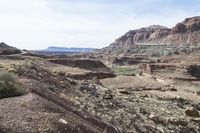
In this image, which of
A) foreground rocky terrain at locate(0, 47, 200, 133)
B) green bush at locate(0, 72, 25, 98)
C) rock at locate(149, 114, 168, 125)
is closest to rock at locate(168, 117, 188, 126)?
foreground rocky terrain at locate(0, 47, 200, 133)

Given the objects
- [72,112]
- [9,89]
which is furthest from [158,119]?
[9,89]

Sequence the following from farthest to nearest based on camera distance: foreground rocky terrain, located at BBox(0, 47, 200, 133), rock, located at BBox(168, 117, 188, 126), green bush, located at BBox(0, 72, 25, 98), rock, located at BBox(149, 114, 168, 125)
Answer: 1. rock, located at BBox(168, 117, 188, 126)
2. rock, located at BBox(149, 114, 168, 125)
3. green bush, located at BBox(0, 72, 25, 98)
4. foreground rocky terrain, located at BBox(0, 47, 200, 133)

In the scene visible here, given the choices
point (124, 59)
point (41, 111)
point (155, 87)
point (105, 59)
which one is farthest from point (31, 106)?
point (105, 59)

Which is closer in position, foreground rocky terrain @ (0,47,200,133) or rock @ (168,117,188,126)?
foreground rocky terrain @ (0,47,200,133)

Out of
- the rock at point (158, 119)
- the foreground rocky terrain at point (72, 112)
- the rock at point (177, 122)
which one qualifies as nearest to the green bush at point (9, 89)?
the foreground rocky terrain at point (72, 112)

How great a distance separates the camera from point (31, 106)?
10227mm

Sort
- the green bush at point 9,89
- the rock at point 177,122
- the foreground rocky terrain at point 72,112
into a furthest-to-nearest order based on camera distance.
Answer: the rock at point 177,122
the green bush at point 9,89
the foreground rocky terrain at point 72,112

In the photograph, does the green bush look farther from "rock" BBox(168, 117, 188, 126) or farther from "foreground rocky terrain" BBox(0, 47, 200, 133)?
"rock" BBox(168, 117, 188, 126)

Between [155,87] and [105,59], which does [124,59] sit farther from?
[155,87]

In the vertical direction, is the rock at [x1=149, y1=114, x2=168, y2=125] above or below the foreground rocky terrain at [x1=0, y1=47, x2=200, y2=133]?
below

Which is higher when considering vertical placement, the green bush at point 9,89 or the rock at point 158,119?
the green bush at point 9,89

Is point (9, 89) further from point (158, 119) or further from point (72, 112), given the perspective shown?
point (158, 119)

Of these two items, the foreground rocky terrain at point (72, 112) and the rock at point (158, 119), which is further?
the rock at point (158, 119)

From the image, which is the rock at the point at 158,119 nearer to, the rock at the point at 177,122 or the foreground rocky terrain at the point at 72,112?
the foreground rocky terrain at the point at 72,112
